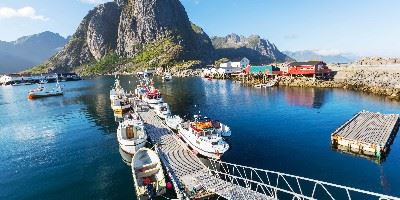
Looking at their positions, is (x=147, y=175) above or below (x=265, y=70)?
below

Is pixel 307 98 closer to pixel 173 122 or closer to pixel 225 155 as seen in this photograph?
pixel 173 122

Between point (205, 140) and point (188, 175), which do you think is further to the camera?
point (205, 140)

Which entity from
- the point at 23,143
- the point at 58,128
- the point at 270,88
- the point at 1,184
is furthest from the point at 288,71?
the point at 1,184

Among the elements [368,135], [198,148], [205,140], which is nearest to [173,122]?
[198,148]

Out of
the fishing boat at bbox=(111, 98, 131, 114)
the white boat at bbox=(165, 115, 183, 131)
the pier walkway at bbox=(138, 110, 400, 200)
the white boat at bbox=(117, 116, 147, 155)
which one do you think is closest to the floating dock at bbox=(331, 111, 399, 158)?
the pier walkway at bbox=(138, 110, 400, 200)

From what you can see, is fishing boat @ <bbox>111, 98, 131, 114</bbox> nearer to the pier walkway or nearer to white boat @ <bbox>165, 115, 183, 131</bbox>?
white boat @ <bbox>165, 115, 183, 131</bbox>

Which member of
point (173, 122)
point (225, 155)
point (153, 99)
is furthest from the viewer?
point (153, 99)

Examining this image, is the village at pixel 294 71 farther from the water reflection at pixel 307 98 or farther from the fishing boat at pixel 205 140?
the fishing boat at pixel 205 140

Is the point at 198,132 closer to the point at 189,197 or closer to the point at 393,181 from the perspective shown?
the point at 189,197
